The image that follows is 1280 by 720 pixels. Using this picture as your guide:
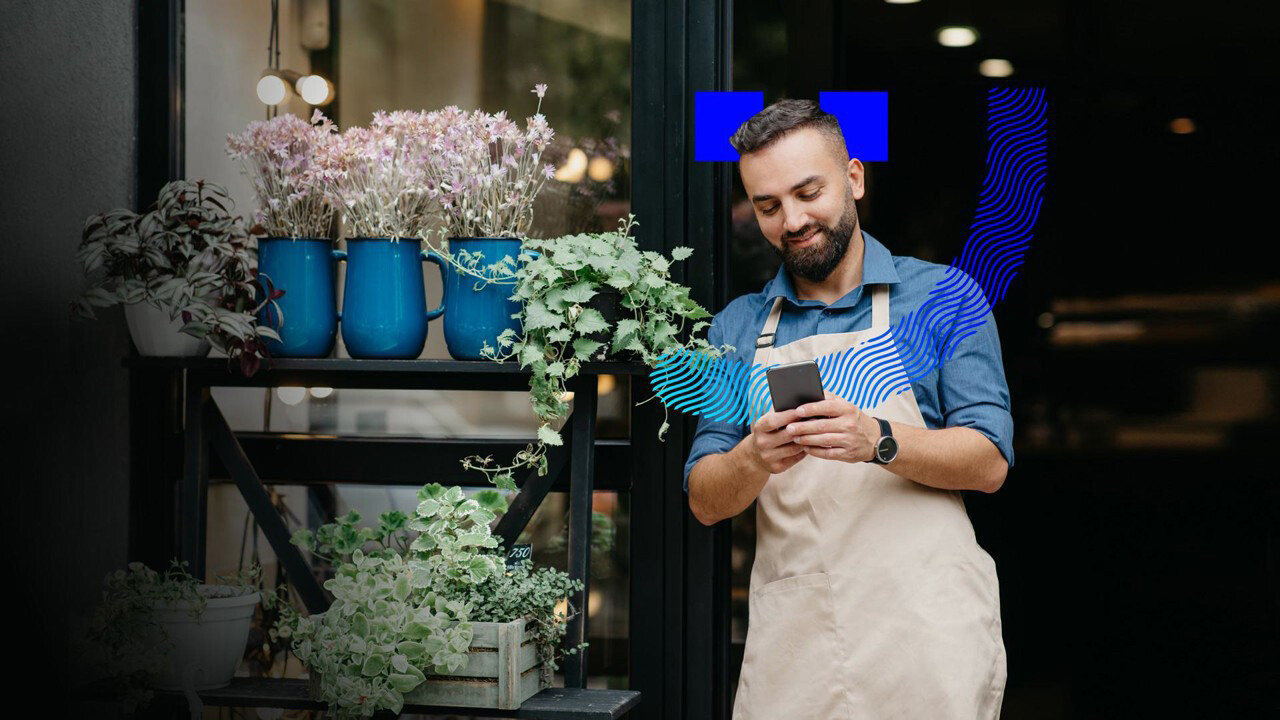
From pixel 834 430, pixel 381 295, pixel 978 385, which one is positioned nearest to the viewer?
pixel 834 430

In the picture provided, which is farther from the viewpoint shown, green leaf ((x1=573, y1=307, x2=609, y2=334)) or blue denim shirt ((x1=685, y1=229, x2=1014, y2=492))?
green leaf ((x1=573, y1=307, x2=609, y2=334))

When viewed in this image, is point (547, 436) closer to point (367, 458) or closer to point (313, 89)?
point (367, 458)

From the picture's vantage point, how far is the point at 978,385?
6.69 ft

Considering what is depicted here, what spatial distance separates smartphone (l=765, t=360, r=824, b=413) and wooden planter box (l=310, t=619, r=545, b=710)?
0.71 m

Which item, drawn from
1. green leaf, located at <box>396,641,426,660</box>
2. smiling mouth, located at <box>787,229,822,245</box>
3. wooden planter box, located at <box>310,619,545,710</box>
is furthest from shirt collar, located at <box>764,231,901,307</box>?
green leaf, located at <box>396,641,426,660</box>

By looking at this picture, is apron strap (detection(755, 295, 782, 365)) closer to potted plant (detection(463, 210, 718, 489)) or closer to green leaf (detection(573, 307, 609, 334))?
potted plant (detection(463, 210, 718, 489))

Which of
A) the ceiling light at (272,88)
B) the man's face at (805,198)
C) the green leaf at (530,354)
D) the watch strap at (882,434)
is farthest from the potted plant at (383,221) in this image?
the watch strap at (882,434)

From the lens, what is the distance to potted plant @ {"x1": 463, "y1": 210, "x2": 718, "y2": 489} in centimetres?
231

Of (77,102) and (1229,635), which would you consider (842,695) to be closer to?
(1229,635)

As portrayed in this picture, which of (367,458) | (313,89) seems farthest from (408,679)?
(313,89)

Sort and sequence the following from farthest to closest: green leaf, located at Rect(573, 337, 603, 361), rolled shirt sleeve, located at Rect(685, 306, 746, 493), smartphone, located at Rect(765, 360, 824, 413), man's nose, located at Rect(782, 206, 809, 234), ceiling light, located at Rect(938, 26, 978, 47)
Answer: ceiling light, located at Rect(938, 26, 978, 47), green leaf, located at Rect(573, 337, 603, 361), rolled shirt sleeve, located at Rect(685, 306, 746, 493), man's nose, located at Rect(782, 206, 809, 234), smartphone, located at Rect(765, 360, 824, 413)

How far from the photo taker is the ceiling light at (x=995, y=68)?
2812 millimetres

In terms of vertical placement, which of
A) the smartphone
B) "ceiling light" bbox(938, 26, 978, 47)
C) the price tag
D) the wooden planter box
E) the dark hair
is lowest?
the wooden planter box

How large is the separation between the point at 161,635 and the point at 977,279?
67.1 inches
